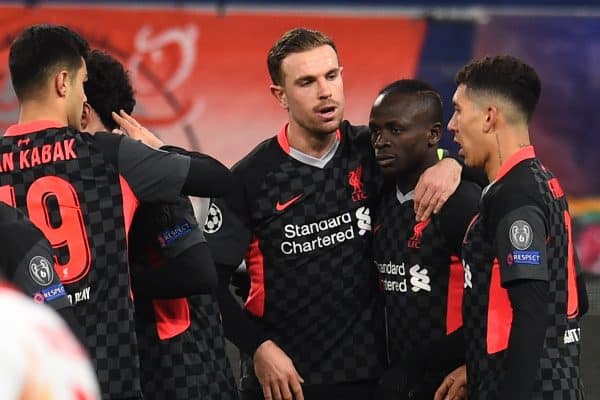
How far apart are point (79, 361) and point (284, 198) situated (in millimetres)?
2168

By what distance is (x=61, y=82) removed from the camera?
9.41ft

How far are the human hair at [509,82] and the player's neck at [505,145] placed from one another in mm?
63

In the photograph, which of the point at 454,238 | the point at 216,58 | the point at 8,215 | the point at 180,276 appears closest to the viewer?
the point at 8,215

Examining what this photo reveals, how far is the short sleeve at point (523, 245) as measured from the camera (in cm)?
275

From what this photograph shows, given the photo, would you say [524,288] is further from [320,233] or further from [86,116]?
[86,116]

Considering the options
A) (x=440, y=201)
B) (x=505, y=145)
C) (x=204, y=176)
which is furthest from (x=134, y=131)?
(x=505, y=145)

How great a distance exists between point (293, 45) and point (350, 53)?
6.26 meters

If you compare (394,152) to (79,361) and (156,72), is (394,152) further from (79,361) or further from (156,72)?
(156,72)

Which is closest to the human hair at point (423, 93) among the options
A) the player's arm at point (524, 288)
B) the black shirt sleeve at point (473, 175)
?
the black shirt sleeve at point (473, 175)

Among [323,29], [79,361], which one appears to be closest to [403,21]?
[323,29]

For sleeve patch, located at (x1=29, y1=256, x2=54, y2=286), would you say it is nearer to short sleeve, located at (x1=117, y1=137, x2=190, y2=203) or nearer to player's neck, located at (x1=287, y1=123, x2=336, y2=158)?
short sleeve, located at (x1=117, y1=137, x2=190, y2=203)

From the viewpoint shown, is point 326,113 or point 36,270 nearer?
point 36,270

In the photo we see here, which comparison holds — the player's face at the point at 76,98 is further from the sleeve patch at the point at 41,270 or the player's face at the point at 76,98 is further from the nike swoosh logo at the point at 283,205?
the nike swoosh logo at the point at 283,205

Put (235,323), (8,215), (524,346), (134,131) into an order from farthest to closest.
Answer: (235,323) < (134,131) < (524,346) < (8,215)
